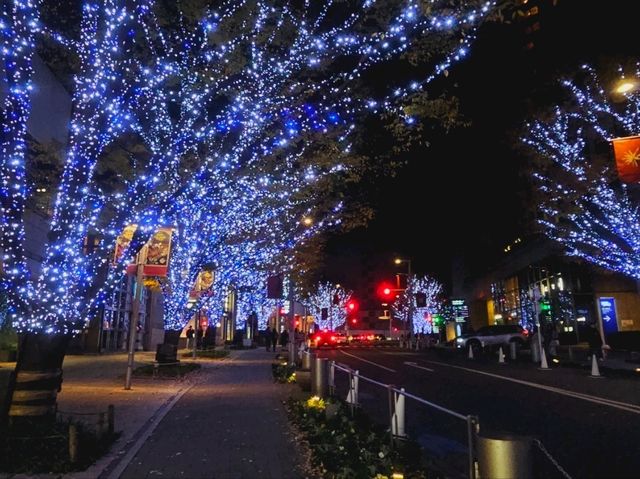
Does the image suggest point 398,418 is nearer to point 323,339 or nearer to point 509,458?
point 509,458

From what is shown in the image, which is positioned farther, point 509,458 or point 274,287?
point 274,287

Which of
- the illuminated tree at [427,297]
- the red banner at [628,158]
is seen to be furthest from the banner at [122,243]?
the illuminated tree at [427,297]

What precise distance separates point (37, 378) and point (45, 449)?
1167 millimetres

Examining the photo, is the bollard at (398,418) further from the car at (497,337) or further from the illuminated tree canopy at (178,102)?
the car at (497,337)

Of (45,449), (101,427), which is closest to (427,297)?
(101,427)

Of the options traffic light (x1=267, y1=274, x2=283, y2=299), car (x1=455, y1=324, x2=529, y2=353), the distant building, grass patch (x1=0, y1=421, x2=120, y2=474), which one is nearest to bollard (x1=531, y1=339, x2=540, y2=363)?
the distant building

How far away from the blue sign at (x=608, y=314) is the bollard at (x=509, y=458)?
107 feet

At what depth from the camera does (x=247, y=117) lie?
32.8ft

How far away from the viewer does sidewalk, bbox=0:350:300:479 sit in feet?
20.9

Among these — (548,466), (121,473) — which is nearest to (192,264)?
Answer: (121,473)

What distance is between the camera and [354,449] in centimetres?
638

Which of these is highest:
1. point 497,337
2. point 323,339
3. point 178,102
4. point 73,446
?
point 178,102

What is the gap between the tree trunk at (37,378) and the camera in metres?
7.02

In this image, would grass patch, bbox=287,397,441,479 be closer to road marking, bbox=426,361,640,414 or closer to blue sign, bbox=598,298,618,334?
road marking, bbox=426,361,640,414
